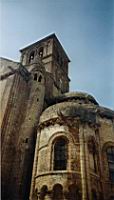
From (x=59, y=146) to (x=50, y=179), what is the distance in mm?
2573

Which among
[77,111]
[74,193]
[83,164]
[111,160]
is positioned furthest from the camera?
[77,111]

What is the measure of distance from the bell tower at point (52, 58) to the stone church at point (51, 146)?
330 inches

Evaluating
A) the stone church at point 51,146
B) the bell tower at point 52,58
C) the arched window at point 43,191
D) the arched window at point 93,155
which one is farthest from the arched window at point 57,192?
the bell tower at point 52,58

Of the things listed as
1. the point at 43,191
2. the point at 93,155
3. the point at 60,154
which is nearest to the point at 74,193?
the point at 43,191

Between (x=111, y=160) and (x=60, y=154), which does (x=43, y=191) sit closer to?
(x=60, y=154)

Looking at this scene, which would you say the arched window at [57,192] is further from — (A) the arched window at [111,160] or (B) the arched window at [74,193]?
(A) the arched window at [111,160]

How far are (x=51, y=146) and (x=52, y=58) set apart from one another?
58.5 feet

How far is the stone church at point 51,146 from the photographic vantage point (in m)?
14.1

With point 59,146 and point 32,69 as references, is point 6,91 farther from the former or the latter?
point 59,146

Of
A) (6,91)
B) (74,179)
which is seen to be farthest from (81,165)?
(6,91)

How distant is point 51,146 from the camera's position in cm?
1586

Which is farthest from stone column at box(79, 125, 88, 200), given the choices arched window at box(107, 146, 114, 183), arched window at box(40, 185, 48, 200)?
arched window at box(107, 146, 114, 183)

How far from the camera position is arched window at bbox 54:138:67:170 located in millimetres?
14884

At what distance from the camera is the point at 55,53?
3306 cm
